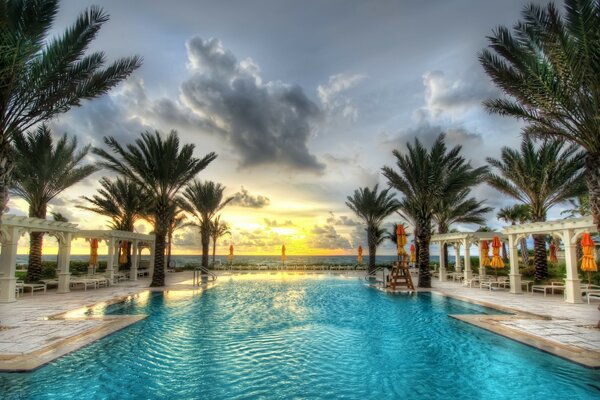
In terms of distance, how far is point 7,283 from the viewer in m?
13.0

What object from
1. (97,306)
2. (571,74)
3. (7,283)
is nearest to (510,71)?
(571,74)

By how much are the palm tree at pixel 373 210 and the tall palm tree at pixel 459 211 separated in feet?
12.5

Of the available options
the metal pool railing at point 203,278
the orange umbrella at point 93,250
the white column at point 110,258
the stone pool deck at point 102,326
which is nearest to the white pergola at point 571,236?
the stone pool deck at point 102,326

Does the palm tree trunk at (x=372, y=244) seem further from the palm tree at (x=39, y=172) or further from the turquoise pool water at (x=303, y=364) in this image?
the palm tree at (x=39, y=172)

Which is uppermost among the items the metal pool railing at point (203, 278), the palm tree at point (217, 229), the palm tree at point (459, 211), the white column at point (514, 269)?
the palm tree at point (459, 211)

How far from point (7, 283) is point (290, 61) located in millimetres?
16126

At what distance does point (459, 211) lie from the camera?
2900cm

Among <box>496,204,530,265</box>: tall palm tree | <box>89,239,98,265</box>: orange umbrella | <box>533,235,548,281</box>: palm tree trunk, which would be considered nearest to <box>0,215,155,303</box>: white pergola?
<box>89,239,98,265</box>: orange umbrella

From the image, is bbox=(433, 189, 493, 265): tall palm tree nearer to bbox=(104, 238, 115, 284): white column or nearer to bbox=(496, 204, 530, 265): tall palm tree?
bbox=(496, 204, 530, 265): tall palm tree

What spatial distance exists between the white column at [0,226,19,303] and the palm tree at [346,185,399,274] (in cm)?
2450

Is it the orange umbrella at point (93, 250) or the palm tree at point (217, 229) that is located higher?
the palm tree at point (217, 229)

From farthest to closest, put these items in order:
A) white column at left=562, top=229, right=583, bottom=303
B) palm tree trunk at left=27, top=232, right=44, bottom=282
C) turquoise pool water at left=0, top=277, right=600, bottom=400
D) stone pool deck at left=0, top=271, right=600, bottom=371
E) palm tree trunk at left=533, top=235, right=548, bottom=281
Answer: palm tree trunk at left=533, top=235, right=548, bottom=281 → palm tree trunk at left=27, top=232, right=44, bottom=282 → white column at left=562, top=229, right=583, bottom=303 → stone pool deck at left=0, top=271, right=600, bottom=371 → turquoise pool water at left=0, top=277, right=600, bottom=400

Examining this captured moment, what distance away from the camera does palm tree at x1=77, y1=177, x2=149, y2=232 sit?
26281 millimetres

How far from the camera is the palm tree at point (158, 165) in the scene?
17931mm
